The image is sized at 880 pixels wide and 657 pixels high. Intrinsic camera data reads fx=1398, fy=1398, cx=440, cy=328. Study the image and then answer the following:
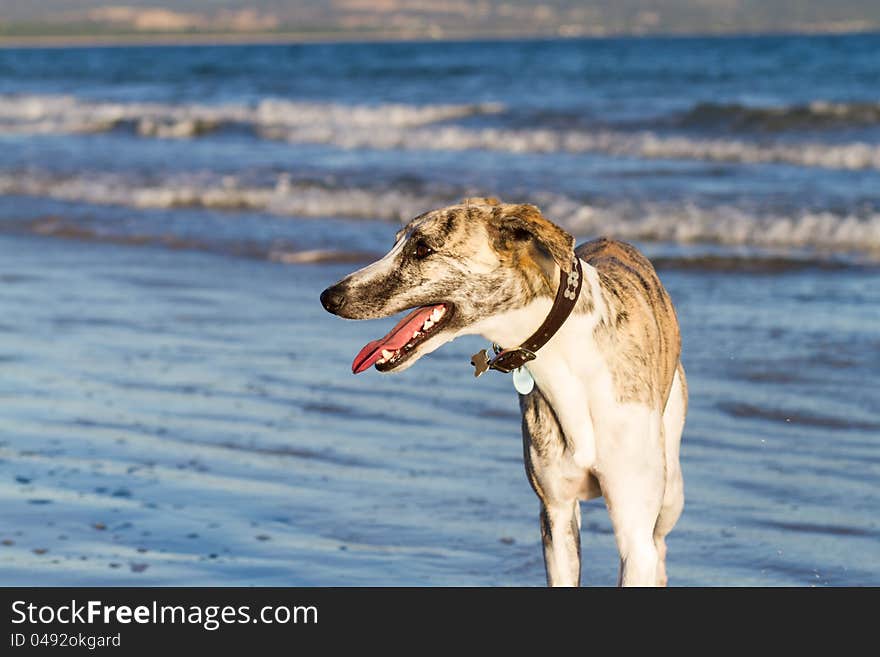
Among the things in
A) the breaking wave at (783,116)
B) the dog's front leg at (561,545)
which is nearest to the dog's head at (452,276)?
the dog's front leg at (561,545)

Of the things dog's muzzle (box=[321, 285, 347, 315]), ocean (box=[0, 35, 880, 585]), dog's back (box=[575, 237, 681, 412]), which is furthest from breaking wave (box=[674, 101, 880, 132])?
dog's muzzle (box=[321, 285, 347, 315])

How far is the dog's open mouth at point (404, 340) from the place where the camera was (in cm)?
418

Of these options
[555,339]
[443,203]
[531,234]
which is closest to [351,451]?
[555,339]

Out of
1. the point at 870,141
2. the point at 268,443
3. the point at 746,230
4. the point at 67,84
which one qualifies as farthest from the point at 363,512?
the point at 67,84

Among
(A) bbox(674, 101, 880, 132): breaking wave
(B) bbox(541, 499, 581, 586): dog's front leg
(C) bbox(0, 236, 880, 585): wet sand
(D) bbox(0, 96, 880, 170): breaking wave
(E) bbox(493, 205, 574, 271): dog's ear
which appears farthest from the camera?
(A) bbox(674, 101, 880, 132): breaking wave

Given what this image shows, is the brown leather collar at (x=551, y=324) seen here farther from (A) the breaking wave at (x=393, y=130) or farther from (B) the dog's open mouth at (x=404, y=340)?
(A) the breaking wave at (x=393, y=130)

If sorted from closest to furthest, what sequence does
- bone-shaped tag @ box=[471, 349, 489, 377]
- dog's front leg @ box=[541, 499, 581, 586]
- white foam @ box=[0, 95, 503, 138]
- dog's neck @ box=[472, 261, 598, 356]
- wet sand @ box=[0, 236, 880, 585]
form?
1. dog's neck @ box=[472, 261, 598, 356]
2. bone-shaped tag @ box=[471, 349, 489, 377]
3. dog's front leg @ box=[541, 499, 581, 586]
4. wet sand @ box=[0, 236, 880, 585]
5. white foam @ box=[0, 95, 503, 138]

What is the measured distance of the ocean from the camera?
5.89 m

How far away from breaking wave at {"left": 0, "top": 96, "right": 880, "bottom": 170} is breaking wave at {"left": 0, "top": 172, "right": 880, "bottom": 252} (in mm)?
4280

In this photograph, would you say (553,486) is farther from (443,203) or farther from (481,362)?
(443,203)

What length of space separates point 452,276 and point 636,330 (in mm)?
786

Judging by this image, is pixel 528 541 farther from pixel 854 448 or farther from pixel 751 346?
pixel 751 346

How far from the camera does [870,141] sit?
18516mm

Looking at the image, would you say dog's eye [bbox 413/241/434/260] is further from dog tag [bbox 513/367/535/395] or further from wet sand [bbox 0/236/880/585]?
wet sand [bbox 0/236/880/585]
